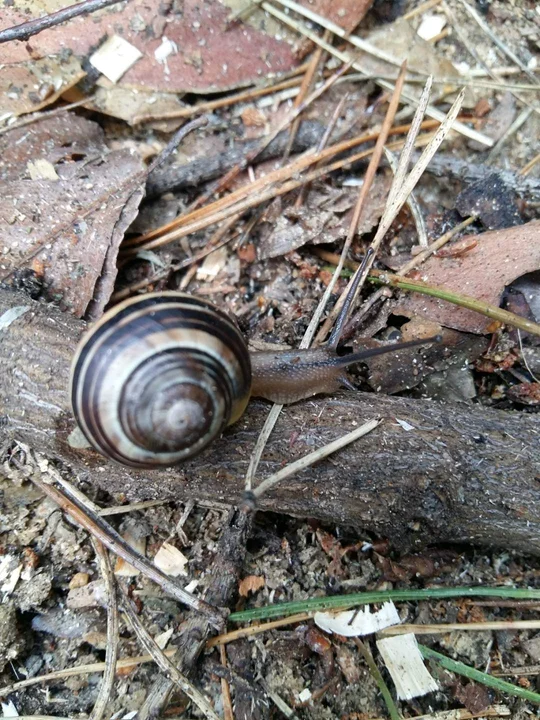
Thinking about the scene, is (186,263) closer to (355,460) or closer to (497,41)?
(355,460)

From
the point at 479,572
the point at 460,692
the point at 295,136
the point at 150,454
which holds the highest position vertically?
the point at 295,136

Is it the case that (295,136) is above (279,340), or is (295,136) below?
above

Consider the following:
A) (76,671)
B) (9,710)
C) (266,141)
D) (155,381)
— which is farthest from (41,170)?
(9,710)

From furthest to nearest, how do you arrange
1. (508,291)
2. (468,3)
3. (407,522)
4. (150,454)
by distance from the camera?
(468,3) → (508,291) → (407,522) → (150,454)

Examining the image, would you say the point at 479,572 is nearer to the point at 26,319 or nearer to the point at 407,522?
the point at 407,522

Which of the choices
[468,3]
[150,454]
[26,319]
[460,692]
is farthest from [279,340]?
[468,3]

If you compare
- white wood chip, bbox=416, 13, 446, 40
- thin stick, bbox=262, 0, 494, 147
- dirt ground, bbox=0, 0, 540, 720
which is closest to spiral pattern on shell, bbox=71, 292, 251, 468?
dirt ground, bbox=0, 0, 540, 720
